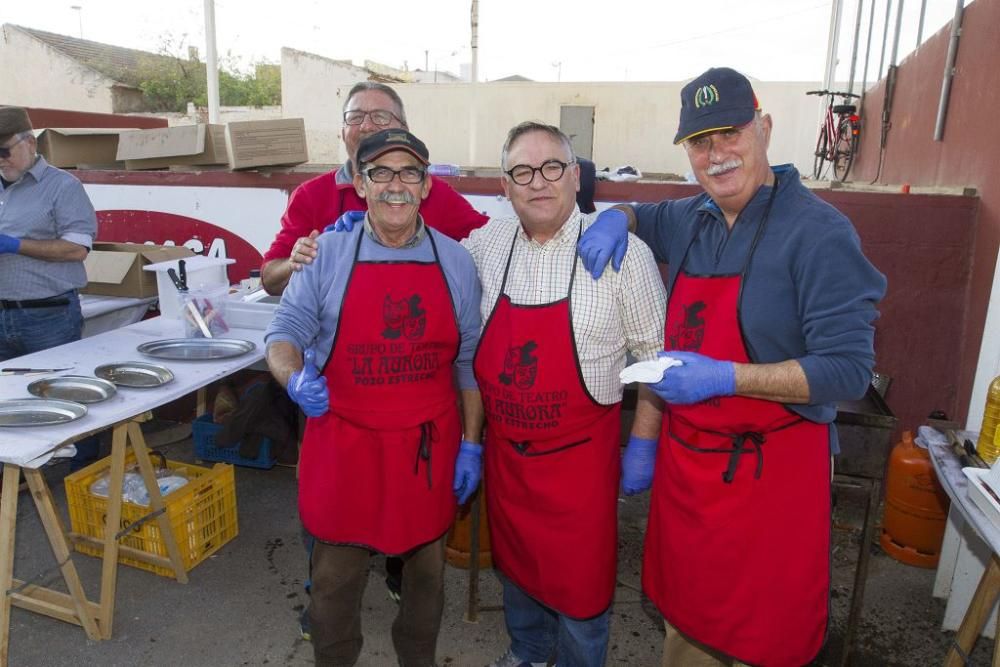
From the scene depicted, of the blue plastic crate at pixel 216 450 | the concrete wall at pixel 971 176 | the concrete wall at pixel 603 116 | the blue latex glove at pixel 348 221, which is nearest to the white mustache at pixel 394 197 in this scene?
the blue latex glove at pixel 348 221

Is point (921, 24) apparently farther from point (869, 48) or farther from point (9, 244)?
point (9, 244)

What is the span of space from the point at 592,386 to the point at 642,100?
1432 centimetres

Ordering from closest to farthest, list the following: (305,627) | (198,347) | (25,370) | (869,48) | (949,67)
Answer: (305,627), (25,370), (198,347), (949,67), (869,48)

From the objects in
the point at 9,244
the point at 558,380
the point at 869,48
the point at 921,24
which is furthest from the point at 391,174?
the point at 869,48

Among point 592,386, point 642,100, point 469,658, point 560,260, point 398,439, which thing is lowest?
point 469,658

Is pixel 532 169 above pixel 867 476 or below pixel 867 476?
above

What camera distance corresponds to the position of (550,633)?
2.52 meters

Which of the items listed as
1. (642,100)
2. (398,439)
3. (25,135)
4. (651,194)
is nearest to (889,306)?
(651,194)

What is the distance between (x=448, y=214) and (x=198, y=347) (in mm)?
1544

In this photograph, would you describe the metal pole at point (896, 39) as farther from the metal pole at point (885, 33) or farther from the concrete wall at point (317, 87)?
the concrete wall at point (317, 87)

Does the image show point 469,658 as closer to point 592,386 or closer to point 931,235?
point 592,386

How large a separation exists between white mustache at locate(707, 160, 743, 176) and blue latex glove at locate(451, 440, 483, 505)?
45.7 inches

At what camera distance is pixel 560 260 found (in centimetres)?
211

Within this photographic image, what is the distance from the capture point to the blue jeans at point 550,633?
2.22 meters
